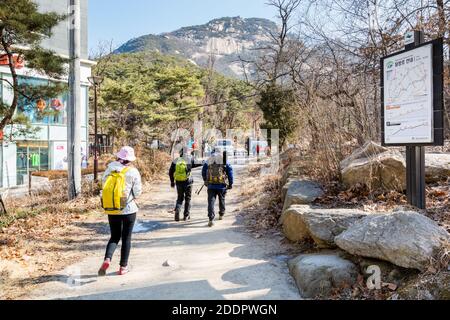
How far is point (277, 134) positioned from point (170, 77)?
12.2 metres

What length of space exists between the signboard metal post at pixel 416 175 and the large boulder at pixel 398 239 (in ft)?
3.95

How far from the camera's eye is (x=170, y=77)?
29.0 meters

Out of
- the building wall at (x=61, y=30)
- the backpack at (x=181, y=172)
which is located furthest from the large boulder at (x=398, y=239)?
the building wall at (x=61, y=30)

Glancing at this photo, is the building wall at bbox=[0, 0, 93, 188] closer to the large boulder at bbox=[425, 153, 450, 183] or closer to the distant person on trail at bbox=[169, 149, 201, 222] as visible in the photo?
the distant person on trail at bbox=[169, 149, 201, 222]

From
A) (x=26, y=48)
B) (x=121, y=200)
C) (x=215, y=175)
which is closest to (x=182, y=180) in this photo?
(x=215, y=175)

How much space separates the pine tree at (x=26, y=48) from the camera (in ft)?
26.2

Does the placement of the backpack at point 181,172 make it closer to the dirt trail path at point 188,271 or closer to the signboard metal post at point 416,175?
the dirt trail path at point 188,271

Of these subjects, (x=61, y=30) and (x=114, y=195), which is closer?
(x=114, y=195)

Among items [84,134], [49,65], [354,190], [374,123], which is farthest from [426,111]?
[84,134]

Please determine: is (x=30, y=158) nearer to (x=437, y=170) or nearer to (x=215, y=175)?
(x=215, y=175)

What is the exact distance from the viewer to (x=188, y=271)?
5.12 metres

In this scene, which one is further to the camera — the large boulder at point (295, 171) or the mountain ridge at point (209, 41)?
the mountain ridge at point (209, 41)

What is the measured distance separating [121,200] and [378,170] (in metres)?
4.50

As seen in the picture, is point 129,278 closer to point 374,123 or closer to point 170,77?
point 374,123
